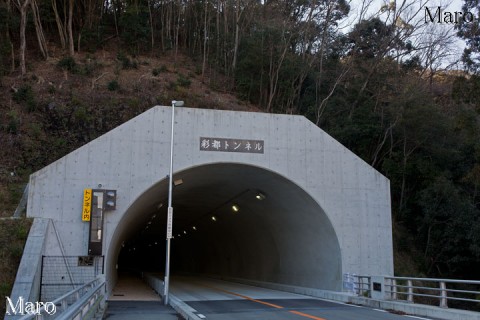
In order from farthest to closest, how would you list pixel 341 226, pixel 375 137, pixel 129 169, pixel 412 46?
pixel 412 46 → pixel 375 137 → pixel 341 226 → pixel 129 169

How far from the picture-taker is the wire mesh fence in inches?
620

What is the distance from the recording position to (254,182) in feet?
69.1

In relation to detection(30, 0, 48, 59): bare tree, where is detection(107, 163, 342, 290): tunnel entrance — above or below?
below

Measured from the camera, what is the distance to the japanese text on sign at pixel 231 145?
18.7 m

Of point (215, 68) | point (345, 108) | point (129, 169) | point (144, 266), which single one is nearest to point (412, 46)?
point (345, 108)

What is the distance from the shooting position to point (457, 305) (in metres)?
25.4

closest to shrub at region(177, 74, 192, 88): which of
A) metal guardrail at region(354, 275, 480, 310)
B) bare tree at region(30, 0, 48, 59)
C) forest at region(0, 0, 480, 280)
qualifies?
forest at region(0, 0, 480, 280)

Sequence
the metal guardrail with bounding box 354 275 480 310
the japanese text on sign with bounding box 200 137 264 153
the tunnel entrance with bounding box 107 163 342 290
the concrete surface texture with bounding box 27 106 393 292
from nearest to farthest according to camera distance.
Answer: the metal guardrail with bounding box 354 275 480 310
the concrete surface texture with bounding box 27 106 393 292
the japanese text on sign with bounding box 200 137 264 153
the tunnel entrance with bounding box 107 163 342 290

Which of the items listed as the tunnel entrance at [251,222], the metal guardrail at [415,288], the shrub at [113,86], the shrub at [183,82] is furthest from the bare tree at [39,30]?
the metal guardrail at [415,288]

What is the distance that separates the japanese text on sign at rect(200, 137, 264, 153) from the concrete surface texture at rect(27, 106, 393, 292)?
1.5 inches

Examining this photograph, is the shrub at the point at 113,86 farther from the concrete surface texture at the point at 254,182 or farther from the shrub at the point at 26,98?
the concrete surface texture at the point at 254,182

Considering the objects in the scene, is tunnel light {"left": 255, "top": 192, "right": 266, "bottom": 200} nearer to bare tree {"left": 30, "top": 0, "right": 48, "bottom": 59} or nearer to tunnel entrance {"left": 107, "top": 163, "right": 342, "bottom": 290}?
tunnel entrance {"left": 107, "top": 163, "right": 342, "bottom": 290}

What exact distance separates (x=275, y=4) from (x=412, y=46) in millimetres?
14842

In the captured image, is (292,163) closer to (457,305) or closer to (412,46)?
(457,305)
